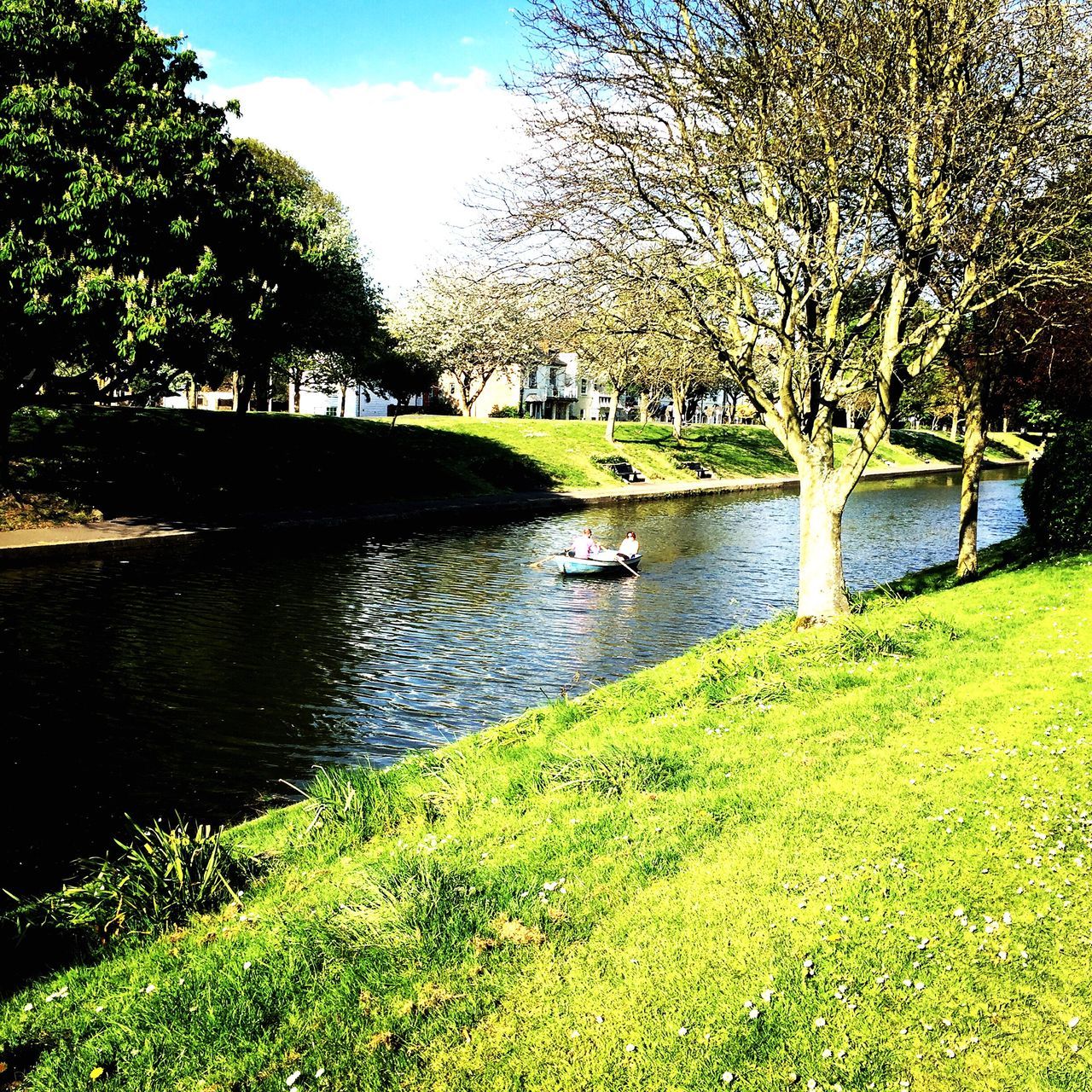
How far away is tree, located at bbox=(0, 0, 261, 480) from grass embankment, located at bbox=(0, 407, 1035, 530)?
3548 mm

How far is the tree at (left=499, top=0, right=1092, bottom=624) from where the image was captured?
11836 mm

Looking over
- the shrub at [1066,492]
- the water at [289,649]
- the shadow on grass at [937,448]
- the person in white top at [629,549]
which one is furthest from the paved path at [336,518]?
the shadow on grass at [937,448]

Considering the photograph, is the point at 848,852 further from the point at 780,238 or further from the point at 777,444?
the point at 777,444

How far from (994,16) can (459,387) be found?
61074mm

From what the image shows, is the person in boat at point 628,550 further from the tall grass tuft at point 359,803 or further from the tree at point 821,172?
the tall grass tuft at point 359,803

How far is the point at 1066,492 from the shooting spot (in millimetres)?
16156

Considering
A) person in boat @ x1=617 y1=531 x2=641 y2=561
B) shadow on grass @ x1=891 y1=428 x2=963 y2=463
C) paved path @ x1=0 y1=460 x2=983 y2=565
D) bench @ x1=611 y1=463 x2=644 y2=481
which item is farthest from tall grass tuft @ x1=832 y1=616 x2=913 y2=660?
shadow on grass @ x1=891 y1=428 x2=963 y2=463

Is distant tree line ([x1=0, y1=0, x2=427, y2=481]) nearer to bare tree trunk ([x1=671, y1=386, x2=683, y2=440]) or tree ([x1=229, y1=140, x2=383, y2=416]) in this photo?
tree ([x1=229, y1=140, x2=383, y2=416])

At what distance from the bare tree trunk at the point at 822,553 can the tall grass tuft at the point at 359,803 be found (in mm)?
7781

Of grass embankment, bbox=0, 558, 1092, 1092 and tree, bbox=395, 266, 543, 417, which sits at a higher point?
tree, bbox=395, 266, 543, 417

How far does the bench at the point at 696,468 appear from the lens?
62.4m

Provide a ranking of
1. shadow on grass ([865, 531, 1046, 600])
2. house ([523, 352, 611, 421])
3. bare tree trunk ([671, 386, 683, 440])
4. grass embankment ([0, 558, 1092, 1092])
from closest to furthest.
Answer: grass embankment ([0, 558, 1092, 1092])
shadow on grass ([865, 531, 1046, 600])
bare tree trunk ([671, 386, 683, 440])
house ([523, 352, 611, 421])

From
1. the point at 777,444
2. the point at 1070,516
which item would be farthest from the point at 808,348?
the point at 777,444

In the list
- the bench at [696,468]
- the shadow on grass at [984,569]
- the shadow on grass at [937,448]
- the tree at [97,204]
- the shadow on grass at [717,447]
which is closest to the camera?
the shadow on grass at [984,569]
